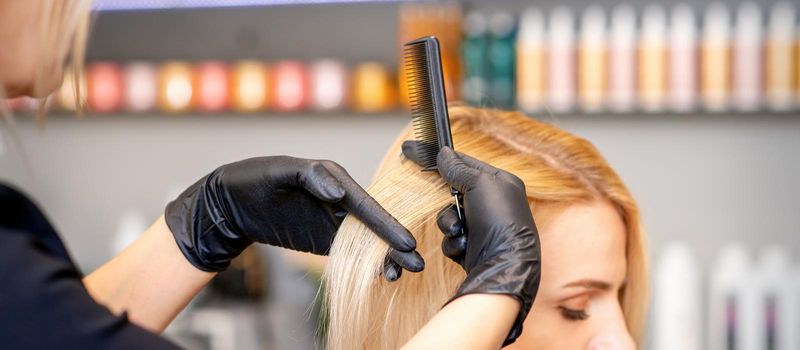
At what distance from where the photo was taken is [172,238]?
1211 millimetres

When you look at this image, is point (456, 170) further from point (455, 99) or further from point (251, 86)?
point (251, 86)

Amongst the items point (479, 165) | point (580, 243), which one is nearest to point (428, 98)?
point (479, 165)

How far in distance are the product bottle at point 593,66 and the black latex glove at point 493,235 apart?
1.78 meters

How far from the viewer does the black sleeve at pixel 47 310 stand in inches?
28.5

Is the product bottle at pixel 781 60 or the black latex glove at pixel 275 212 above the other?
the black latex glove at pixel 275 212

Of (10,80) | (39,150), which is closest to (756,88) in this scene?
(10,80)

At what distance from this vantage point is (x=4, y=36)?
93 centimetres

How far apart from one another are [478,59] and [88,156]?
1.45m

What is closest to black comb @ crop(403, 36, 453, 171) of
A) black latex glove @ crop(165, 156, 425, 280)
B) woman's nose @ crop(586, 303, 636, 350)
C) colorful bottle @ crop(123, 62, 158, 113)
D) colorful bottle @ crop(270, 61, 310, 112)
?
black latex glove @ crop(165, 156, 425, 280)

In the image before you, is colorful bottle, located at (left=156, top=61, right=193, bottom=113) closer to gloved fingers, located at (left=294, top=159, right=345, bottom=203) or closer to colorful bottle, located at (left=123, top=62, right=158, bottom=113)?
colorful bottle, located at (left=123, top=62, right=158, bottom=113)

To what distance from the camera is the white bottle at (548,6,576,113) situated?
270cm

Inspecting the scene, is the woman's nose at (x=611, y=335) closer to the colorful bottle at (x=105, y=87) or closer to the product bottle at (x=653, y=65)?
the product bottle at (x=653, y=65)

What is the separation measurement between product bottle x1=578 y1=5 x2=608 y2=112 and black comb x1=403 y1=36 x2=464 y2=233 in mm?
1646

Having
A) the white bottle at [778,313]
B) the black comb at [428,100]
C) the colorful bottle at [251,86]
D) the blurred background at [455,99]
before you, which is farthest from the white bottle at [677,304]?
the black comb at [428,100]
